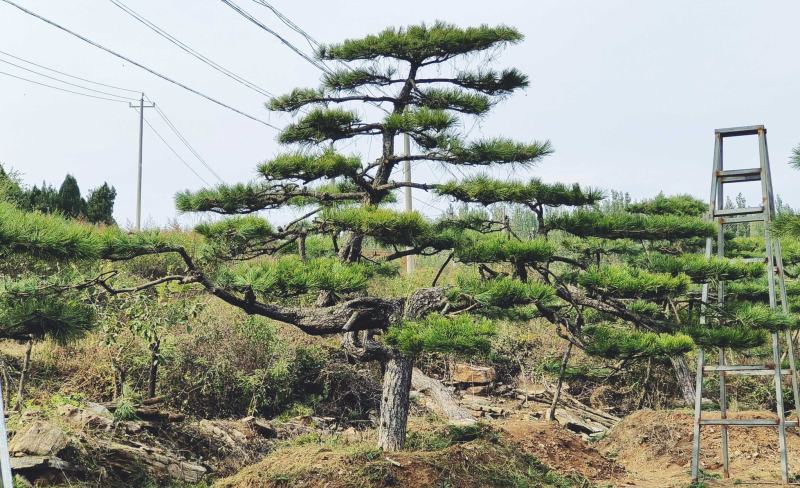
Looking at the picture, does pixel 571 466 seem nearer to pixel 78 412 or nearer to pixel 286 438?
pixel 286 438

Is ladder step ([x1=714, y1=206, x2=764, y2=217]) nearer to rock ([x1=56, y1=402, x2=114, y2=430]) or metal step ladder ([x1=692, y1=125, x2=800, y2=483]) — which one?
metal step ladder ([x1=692, y1=125, x2=800, y2=483])

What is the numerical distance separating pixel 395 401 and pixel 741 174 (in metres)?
3.02

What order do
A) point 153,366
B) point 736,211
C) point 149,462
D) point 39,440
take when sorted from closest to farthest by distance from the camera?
point 39,440, point 149,462, point 736,211, point 153,366

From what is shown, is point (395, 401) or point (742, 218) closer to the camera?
point (395, 401)

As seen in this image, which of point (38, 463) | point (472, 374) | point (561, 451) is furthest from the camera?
point (472, 374)

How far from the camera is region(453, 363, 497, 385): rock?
990 cm

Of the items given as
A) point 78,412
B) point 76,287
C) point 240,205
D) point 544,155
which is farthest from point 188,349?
point 544,155

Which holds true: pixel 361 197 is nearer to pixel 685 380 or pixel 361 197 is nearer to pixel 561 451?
pixel 561 451

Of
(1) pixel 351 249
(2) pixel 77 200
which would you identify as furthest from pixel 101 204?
(1) pixel 351 249

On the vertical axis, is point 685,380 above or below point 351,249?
below

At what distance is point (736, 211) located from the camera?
559 cm

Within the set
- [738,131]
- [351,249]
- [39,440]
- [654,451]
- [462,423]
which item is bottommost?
[654,451]

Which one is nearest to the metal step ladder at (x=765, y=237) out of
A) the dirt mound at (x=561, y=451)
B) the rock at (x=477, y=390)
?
the dirt mound at (x=561, y=451)

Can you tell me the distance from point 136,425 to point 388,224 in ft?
9.15
